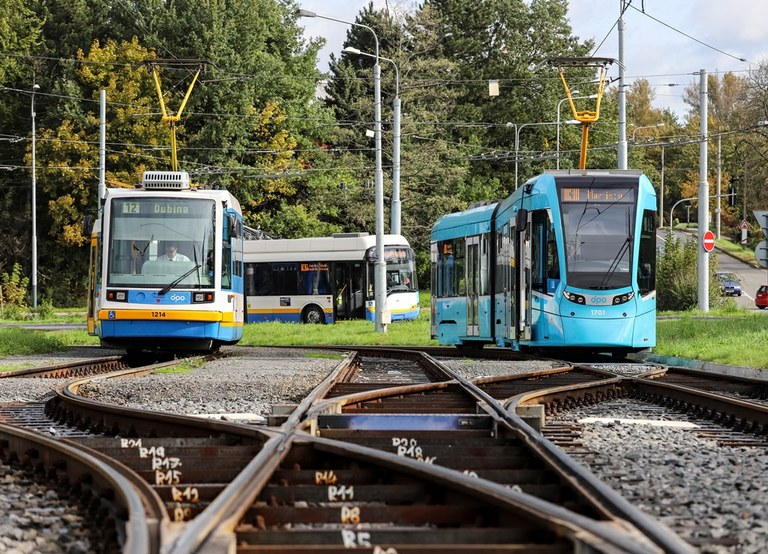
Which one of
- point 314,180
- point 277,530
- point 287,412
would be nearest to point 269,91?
point 314,180

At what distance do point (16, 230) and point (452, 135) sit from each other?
26376 mm

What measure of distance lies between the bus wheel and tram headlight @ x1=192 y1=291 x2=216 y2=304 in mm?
25685

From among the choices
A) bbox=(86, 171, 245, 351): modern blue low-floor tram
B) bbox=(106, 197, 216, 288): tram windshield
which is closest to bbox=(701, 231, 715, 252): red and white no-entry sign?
bbox=(86, 171, 245, 351): modern blue low-floor tram

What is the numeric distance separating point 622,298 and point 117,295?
8.25 meters

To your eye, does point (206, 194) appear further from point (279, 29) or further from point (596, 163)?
point (596, 163)

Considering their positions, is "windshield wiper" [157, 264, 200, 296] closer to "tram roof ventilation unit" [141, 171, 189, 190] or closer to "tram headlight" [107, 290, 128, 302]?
"tram headlight" [107, 290, 128, 302]

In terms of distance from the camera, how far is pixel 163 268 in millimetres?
21797

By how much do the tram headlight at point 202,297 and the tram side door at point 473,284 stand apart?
589 cm

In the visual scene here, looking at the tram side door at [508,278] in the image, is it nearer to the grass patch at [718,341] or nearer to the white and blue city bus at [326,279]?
the grass patch at [718,341]

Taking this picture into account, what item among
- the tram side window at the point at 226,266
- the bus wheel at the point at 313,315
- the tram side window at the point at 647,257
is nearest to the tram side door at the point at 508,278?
the tram side window at the point at 647,257

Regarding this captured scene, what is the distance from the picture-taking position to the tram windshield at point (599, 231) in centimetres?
2058

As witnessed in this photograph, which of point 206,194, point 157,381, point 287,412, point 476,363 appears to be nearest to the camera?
point 287,412

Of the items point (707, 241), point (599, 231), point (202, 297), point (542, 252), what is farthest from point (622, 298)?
point (707, 241)

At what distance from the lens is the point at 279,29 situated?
238 ft
